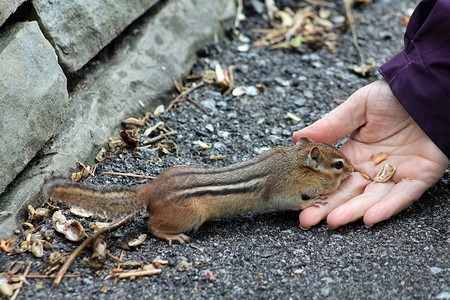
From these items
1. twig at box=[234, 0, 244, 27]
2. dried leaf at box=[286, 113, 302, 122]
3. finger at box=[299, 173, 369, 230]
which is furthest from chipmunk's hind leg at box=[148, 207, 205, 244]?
twig at box=[234, 0, 244, 27]

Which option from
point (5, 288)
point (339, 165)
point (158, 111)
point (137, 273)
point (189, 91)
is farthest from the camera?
point (189, 91)

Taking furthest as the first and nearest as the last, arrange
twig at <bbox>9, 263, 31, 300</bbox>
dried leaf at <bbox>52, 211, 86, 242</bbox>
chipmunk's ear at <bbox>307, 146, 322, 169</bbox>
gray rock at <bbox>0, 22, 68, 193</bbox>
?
chipmunk's ear at <bbox>307, 146, 322, 169</bbox>
gray rock at <bbox>0, 22, 68, 193</bbox>
dried leaf at <bbox>52, 211, 86, 242</bbox>
twig at <bbox>9, 263, 31, 300</bbox>

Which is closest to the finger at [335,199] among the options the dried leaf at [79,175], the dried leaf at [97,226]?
the dried leaf at [97,226]

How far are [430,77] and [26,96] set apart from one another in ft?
9.27

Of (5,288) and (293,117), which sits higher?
(5,288)

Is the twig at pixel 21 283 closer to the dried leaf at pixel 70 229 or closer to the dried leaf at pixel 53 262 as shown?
the dried leaf at pixel 53 262

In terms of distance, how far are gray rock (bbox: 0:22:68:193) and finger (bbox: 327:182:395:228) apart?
2.13 metres

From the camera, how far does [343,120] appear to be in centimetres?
432

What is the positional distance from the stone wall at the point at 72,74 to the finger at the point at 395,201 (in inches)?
86.1

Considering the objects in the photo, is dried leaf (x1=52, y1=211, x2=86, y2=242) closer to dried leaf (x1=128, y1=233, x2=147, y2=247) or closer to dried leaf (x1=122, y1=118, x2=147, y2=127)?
dried leaf (x1=128, y1=233, x2=147, y2=247)

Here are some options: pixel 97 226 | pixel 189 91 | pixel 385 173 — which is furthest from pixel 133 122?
pixel 385 173

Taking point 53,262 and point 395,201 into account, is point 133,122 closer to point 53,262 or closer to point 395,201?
point 53,262

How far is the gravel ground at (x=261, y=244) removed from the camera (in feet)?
10.6

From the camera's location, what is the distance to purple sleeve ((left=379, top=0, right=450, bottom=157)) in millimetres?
3941
